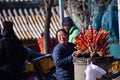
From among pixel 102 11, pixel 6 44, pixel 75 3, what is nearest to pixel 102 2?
pixel 102 11

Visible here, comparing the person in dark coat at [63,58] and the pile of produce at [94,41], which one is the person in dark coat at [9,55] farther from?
the pile of produce at [94,41]

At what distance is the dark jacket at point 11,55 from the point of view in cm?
912

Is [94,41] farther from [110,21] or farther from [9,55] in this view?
[110,21]

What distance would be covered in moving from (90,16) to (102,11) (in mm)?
345

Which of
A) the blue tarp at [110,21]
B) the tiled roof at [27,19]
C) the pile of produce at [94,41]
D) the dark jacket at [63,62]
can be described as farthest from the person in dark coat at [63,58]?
the tiled roof at [27,19]

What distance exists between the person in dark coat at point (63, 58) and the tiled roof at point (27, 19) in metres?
17.9

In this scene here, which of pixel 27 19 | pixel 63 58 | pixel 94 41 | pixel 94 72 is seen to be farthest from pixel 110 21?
pixel 27 19

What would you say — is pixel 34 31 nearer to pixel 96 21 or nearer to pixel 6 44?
pixel 96 21

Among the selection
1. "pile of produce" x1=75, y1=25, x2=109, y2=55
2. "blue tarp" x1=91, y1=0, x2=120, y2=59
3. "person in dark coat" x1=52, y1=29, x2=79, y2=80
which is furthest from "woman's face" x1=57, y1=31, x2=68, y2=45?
"blue tarp" x1=91, y1=0, x2=120, y2=59

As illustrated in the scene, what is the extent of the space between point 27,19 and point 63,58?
19159 mm

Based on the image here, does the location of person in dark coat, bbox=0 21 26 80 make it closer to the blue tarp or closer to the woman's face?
the woman's face

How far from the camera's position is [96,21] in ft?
42.3

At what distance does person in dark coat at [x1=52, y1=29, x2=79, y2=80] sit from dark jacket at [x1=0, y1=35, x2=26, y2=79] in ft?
3.08

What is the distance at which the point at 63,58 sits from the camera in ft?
28.1
